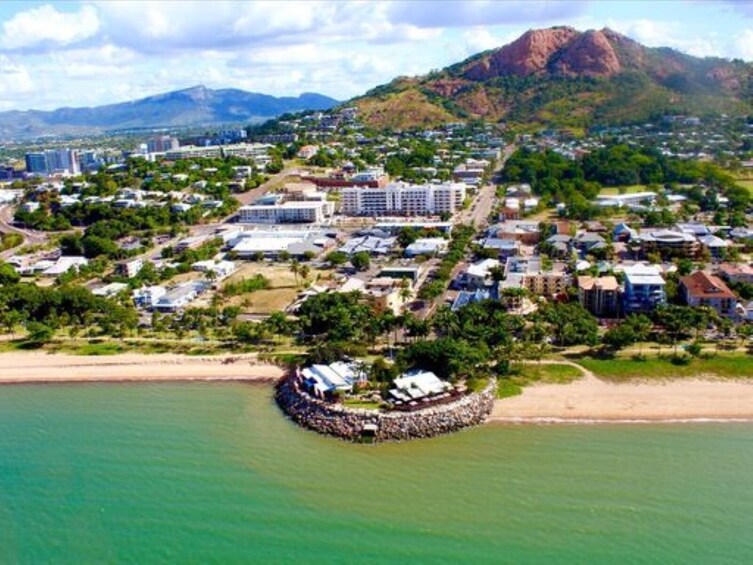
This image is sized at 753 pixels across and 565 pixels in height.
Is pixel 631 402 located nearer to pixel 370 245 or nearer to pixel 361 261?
pixel 361 261

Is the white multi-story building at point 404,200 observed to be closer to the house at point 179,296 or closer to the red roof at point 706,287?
the house at point 179,296

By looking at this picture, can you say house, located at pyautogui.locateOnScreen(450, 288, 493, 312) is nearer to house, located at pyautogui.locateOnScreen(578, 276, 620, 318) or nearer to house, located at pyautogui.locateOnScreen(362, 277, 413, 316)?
house, located at pyautogui.locateOnScreen(362, 277, 413, 316)

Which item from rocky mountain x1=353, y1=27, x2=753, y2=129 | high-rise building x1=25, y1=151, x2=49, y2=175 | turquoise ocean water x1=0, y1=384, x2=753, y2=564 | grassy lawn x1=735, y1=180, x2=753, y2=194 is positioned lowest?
turquoise ocean water x1=0, y1=384, x2=753, y2=564

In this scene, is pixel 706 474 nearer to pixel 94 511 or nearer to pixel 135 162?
pixel 94 511

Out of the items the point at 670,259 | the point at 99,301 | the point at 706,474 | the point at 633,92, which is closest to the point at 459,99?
the point at 633,92

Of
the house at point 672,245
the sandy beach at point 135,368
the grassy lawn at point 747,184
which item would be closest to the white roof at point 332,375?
the sandy beach at point 135,368

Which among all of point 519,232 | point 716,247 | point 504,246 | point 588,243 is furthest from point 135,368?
point 716,247

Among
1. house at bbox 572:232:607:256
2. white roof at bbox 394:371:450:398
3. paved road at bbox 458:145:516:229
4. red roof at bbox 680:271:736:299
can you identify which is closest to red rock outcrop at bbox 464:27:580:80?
paved road at bbox 458:145:516:229
